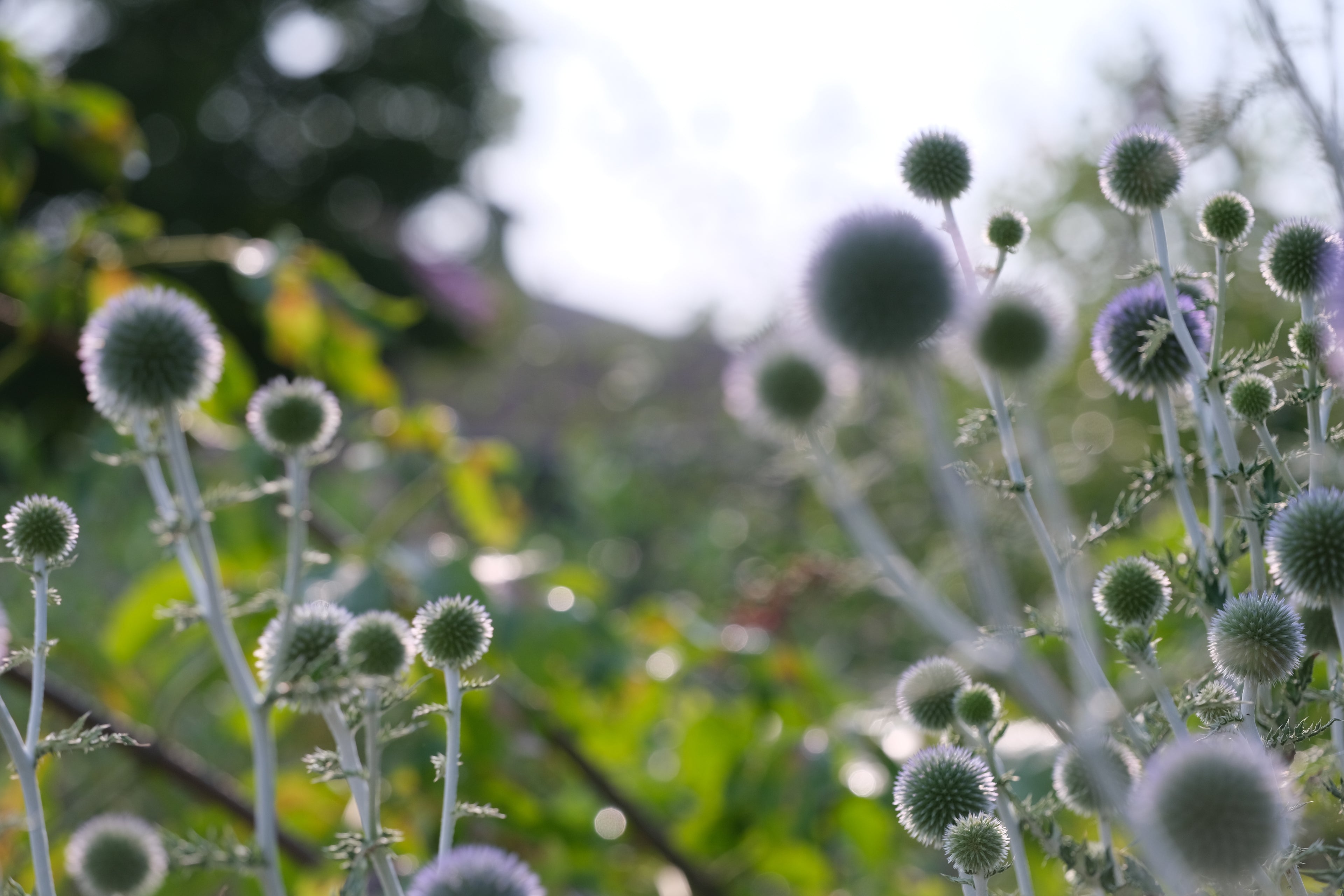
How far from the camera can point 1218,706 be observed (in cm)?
89

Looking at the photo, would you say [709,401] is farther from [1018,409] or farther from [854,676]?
[1018,409]

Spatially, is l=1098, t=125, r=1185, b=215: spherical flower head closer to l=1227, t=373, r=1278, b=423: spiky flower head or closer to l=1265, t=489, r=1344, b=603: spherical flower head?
l=1227, t=373, r=1278, b=423: spiky flower head

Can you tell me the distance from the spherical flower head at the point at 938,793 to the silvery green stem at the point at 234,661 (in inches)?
21.6

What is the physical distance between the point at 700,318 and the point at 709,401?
98cm

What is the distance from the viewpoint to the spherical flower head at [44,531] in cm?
95

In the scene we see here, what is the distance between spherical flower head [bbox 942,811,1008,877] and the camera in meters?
0.82

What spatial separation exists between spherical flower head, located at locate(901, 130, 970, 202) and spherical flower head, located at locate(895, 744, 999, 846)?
605 mm

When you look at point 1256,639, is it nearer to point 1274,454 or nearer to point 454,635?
point 1274,454

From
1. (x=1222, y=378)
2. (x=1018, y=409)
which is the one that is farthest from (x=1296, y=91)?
(x=1018, y=409)

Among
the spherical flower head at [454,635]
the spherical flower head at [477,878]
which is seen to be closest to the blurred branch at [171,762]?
the spherical flower head at [454,635]

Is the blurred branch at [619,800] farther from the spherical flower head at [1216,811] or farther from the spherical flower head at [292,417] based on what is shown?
the spherical flower head at [1216,811]

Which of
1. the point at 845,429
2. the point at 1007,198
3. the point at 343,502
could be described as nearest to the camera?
the point at 343,502

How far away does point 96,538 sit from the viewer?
4832mm

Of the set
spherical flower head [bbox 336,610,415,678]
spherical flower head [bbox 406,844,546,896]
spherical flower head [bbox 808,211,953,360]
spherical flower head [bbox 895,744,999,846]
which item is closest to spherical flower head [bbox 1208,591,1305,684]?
spherical flower head [bbox 895,744,999,846]
